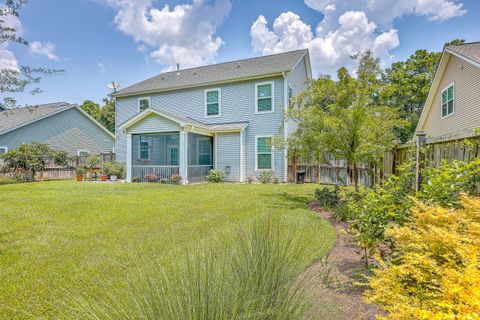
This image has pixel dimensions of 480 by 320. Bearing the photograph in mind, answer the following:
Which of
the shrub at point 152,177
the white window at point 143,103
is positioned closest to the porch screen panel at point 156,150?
the shrub at point 152,177

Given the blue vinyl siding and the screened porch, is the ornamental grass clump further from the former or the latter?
the blue vinyl siding

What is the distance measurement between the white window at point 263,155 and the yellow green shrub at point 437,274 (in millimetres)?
11355

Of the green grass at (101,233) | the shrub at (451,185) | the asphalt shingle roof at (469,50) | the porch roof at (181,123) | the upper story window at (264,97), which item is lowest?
the green grass at (101,233)

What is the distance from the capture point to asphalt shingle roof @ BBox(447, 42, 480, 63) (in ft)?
31.0

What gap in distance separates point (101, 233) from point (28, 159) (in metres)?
13.3

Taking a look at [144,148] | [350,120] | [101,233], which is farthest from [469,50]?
[144,148]

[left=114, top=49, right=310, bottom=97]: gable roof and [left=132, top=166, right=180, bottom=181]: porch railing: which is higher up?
[left=114, top=49, right=310, bottom=97]: gable roof

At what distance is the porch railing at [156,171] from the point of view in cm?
1321

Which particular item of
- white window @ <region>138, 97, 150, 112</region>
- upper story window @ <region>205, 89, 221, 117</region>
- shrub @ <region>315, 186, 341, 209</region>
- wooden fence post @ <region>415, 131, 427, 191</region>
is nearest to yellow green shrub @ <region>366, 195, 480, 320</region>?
wooden fence post @ <region>415, 131, 427, 191</region>

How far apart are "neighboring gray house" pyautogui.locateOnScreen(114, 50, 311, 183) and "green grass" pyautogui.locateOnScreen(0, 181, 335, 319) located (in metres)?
5.26

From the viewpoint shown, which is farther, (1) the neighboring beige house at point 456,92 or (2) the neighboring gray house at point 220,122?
(2) the neighboring gray house at point 220,122

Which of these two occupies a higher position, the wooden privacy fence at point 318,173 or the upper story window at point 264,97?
the upper story window at point 264,97

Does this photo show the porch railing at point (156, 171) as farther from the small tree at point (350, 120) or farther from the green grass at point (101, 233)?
the small tree at point (350, 120)

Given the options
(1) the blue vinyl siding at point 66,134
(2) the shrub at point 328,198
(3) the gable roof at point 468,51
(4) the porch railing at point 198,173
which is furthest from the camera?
(1) the blue vinyl siding at point 66,134
